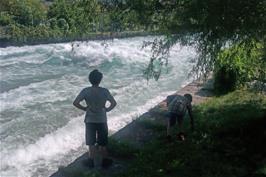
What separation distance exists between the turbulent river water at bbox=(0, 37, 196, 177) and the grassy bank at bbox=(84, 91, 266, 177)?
1535 mm

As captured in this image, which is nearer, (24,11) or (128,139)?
(128,139)

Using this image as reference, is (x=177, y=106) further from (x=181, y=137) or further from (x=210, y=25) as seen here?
(x=210, y=25)

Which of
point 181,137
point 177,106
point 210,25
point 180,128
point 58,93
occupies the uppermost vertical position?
point 210,25

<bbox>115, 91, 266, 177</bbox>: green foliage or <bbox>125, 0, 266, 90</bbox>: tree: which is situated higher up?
<bbox>125, 0, 266, 90</bbox>: tree

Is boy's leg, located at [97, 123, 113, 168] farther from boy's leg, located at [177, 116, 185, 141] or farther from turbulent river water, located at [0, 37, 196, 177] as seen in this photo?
boy's leg, located at [177, 116, 185, 141]

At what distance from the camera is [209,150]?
9.40 meters

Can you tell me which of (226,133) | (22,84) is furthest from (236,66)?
(22,84)

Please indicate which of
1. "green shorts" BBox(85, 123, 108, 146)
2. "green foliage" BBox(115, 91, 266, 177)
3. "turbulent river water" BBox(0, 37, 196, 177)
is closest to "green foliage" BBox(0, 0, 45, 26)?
"turbulent river water" BBox(0, 37, 196, 177)

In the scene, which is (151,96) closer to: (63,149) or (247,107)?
(247,107)

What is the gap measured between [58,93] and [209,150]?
29.9 feet

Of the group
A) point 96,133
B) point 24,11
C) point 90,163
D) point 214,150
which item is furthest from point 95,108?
point 24,11

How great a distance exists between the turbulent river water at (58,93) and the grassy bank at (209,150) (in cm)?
154

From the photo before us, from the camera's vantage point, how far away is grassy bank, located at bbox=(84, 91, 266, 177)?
8320mm

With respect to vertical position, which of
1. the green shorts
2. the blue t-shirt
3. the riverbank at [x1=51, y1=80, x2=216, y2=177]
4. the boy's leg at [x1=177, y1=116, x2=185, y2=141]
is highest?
the blue t-shirt
